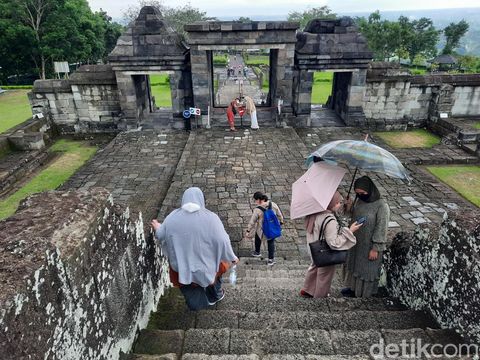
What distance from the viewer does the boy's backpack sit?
5293 mm

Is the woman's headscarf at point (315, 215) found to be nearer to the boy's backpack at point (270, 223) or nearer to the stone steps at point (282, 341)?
the stone steps at point (282, 341)

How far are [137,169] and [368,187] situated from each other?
26.3ft

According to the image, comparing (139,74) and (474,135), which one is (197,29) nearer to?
(139,74)

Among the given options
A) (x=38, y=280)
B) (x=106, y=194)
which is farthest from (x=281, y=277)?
(x=38, y=280)

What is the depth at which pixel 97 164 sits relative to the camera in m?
10.6

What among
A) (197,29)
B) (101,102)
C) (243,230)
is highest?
(197,29)

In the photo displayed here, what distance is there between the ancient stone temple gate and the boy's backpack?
8.69 m

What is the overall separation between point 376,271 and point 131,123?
1172 centimetres

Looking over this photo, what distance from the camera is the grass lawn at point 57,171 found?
899 cm

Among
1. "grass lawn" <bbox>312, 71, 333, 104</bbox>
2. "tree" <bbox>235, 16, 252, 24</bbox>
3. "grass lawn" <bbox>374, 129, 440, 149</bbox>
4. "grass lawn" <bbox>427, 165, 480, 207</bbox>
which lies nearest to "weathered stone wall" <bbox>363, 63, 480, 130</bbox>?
"grass lawn" <bbox>374, 129, 440, 149</bbox>

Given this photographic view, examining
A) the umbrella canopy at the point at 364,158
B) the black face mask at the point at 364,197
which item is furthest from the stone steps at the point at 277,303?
the umbrella canopy at the point at 364,158

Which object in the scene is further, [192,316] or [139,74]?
[139,74]

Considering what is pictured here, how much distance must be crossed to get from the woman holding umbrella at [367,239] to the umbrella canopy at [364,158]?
0.18 meters

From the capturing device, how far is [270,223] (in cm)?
536
